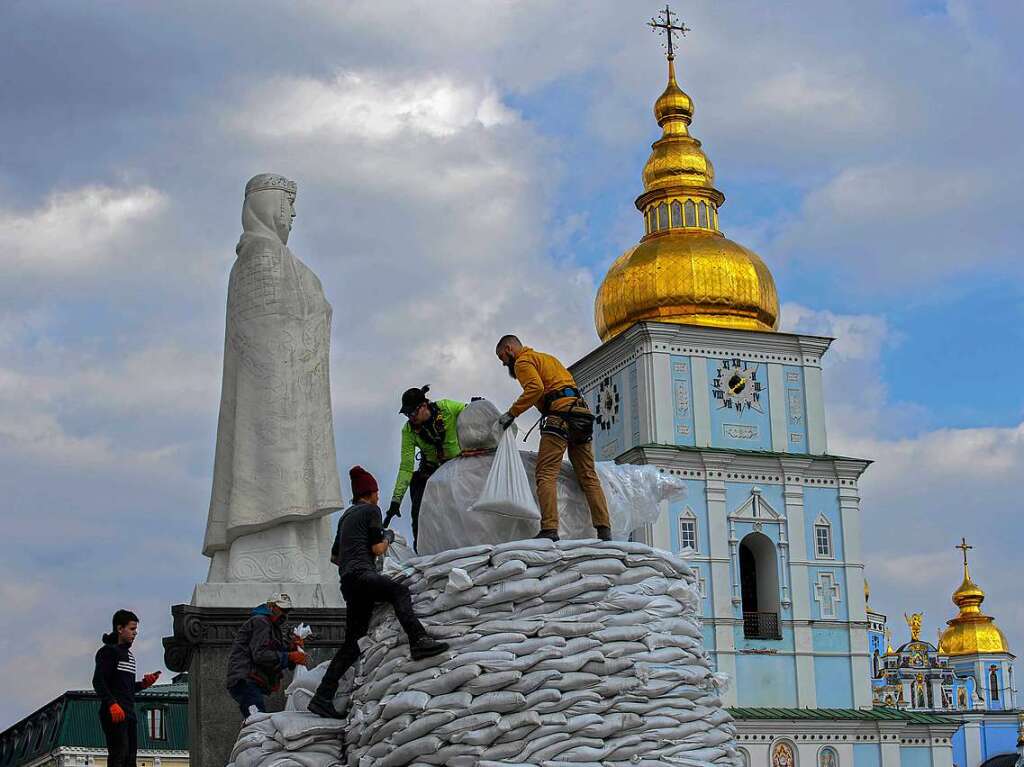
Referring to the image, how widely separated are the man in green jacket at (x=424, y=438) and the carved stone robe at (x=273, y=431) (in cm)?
151

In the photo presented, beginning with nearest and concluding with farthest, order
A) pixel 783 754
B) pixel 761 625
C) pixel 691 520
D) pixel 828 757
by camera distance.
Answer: pixel 783 754, pixel 828 757, pixel 761 625, pixel 691 520

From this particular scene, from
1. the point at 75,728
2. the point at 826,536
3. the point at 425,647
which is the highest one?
the point at 826,536

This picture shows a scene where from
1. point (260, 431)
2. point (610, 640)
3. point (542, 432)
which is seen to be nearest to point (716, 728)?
point (610, 640)

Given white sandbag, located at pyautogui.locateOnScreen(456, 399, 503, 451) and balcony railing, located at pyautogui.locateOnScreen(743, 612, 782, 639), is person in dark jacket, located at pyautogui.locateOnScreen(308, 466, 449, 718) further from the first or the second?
balcony railing, located at pyautogui.locateOnScreen(743, 612, 782, 639)

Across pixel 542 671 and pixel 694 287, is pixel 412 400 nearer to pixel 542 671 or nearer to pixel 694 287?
pixel 542 671

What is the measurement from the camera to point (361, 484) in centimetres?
909

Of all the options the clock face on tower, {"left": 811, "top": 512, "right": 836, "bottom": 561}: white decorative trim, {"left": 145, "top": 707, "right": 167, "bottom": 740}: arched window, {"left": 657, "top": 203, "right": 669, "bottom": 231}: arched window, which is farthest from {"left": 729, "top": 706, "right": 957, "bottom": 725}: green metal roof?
{"left": 145, "top": 707, "right": 167, "bottom": 740}: arched window

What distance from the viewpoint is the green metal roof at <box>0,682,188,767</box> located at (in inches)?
1273

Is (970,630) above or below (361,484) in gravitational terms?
above

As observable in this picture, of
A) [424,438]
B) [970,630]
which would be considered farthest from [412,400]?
[970,630]

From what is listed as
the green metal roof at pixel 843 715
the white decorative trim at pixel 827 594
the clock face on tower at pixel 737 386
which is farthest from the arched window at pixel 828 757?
the clock face on tower at pixel 737 386

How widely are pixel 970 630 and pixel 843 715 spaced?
106 ft

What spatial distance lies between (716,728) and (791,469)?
37571 mm

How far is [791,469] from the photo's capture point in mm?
45656
